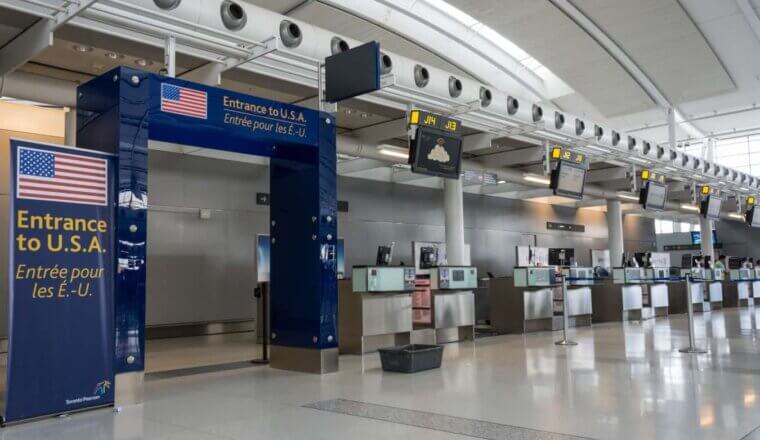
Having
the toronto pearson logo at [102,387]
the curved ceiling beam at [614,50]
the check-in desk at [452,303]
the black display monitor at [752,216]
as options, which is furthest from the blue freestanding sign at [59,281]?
the black display monitor at [752,216]

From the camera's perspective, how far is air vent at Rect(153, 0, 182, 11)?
551 centimetres

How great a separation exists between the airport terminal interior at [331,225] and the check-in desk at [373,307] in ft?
0.13

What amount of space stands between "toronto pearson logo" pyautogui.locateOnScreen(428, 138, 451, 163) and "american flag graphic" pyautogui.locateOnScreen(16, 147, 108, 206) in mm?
4496

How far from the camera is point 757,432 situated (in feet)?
13.2

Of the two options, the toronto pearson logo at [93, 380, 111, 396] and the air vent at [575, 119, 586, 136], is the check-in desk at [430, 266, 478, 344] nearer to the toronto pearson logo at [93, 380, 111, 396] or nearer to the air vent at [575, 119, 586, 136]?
the air vent at [575, 119, 586, 136]

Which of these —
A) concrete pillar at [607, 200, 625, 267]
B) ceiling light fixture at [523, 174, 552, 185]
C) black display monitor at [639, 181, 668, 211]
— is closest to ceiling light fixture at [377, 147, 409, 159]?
ceiling light fixture at [523, 174, 552, 185]

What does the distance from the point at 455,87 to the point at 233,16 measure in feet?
11.6

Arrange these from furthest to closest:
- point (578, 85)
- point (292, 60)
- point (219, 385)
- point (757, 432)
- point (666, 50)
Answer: point (578, 85), point (666, 50), point (292, 60), point (219, 385), point (757, 432)

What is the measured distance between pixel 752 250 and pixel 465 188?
2049cm

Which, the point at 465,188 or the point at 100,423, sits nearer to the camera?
the point at 100,423

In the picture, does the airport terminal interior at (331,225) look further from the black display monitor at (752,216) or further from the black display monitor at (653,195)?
the black display monitor at (752,216)

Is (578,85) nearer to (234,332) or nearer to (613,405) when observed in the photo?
(234,332)

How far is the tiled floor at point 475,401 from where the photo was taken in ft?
13.9

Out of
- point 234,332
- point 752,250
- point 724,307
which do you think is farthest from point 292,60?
point 752,250
